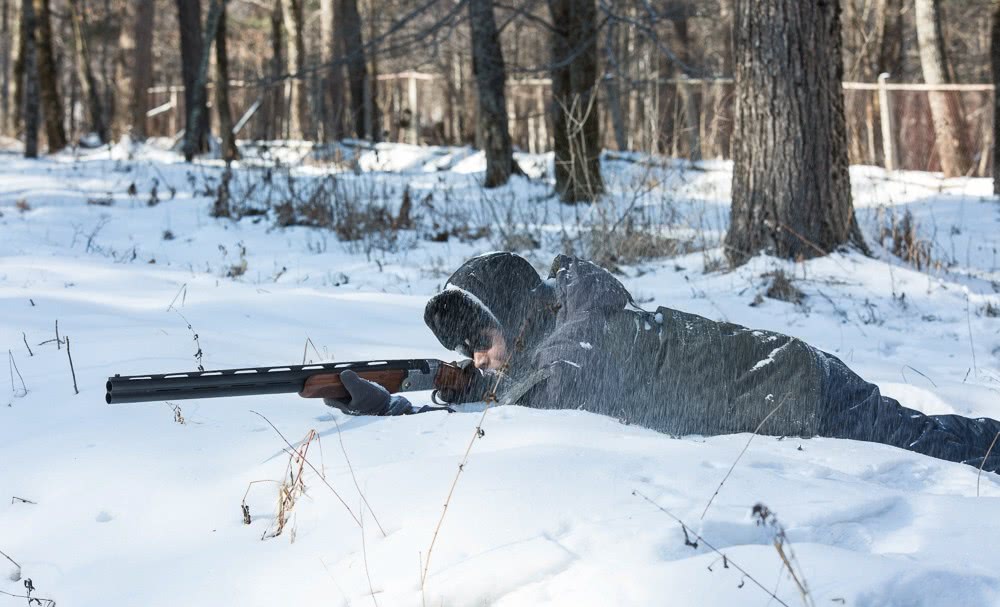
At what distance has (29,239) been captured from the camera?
6812mm

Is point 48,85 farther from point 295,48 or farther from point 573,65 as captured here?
point 573,65

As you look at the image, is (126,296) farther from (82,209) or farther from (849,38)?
(849,38)

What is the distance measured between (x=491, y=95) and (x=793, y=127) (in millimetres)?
5499

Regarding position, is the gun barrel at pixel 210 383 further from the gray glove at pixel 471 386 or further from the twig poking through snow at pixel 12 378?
the twig poking through snow at pixel 12 378

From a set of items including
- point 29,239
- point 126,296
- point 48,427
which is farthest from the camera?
point 29,239

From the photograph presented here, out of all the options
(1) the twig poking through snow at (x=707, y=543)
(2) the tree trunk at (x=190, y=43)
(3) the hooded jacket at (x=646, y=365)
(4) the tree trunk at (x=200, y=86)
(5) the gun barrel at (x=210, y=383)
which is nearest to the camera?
(1) the twig poking through snow at (x=707, y=543)

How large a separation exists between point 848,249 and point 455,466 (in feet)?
14.6

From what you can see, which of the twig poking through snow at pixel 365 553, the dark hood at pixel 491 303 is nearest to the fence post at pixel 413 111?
the dark hood at pixel 491 303

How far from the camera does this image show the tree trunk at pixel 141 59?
18844 mm

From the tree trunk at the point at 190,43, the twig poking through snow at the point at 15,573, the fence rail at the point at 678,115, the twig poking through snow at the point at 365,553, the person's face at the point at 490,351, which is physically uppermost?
the tree trunk at the point at 190,43

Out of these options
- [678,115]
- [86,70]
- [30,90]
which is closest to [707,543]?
[678,115]

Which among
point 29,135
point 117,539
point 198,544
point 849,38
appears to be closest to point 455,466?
point 198,544

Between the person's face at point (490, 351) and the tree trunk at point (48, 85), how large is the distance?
14.9m

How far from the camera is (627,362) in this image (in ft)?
9.26
